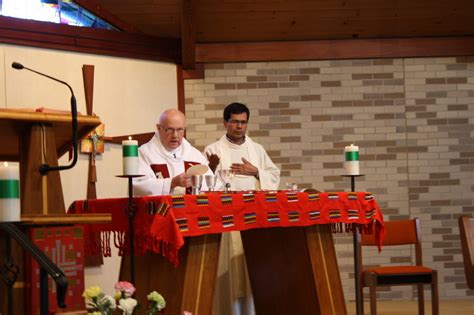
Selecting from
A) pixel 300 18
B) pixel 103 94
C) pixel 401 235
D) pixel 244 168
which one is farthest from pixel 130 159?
pixel 300 18

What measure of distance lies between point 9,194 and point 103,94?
5110mm

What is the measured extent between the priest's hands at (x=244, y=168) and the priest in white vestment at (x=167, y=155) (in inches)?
14.4

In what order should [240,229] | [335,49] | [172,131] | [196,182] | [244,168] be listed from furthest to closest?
[335,49]
[244,168]
[172,131]
[196,182]
[240,229]

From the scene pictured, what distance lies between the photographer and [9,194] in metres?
3.08

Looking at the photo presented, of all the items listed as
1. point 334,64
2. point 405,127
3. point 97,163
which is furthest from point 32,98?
point 405,127

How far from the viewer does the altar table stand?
4590mm

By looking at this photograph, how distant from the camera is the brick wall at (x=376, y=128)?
8875mm

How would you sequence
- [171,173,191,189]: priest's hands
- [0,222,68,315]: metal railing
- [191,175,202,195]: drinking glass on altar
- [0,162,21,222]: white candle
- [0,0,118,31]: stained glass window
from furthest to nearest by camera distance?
[0,0,118,31]: stained glass window < [171,173,191,189]: priest's hands < [191,175,202,195]: drinking glass on altar < [0,162,21,222]: white candle < [0,222,68,315]: metal railing

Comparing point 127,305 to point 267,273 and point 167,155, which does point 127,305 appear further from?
point 167,155

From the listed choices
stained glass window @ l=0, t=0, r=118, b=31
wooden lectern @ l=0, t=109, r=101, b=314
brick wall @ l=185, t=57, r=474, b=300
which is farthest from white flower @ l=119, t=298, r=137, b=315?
brick wall @ l=185, t=57, r=474, b=300

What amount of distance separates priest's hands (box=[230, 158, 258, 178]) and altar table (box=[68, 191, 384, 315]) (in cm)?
81

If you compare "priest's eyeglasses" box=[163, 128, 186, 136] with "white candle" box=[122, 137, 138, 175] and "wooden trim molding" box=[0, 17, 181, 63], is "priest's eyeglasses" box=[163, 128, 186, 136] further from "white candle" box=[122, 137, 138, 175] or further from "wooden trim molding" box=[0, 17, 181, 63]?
"wooden trim molding" box=[0, 17, 181, 63]

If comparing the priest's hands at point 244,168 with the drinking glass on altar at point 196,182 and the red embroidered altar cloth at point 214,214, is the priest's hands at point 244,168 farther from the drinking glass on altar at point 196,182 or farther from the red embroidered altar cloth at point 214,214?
the drinking glass on altar at point 196,182

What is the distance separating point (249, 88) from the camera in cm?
890
